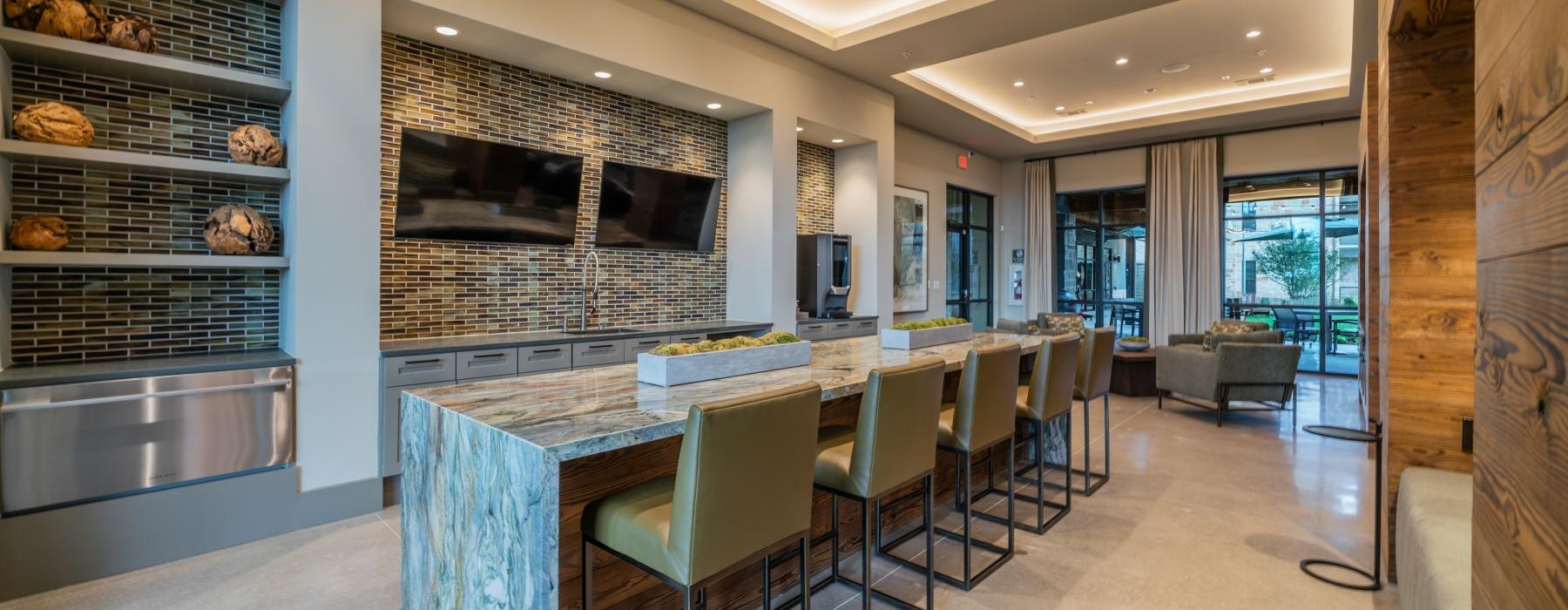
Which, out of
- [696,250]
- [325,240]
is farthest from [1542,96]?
[696,250]

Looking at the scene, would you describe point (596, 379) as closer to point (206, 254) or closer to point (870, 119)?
point (206, 254)

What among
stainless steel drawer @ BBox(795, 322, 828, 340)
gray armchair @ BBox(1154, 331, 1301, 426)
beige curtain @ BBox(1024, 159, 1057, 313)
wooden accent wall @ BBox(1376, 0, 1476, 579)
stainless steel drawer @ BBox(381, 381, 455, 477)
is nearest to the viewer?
wooden accent wall @ BBox(1376, 0, 1476, 579)

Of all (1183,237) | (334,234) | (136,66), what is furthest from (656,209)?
(1183,237)

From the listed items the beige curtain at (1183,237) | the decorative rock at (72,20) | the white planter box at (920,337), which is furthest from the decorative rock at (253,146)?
the beige curtain at (1183,237)

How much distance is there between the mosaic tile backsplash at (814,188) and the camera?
694 cm

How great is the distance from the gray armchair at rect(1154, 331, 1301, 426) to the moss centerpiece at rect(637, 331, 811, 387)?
4.68m

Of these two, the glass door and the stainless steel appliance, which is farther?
the glass door

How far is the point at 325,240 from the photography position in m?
3.44

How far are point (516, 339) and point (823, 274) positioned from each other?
10.2 feet

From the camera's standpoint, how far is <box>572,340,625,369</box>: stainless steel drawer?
14.5ft

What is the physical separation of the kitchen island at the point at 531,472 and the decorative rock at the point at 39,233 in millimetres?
2110

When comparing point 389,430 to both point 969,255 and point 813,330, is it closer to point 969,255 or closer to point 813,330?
point 813,330

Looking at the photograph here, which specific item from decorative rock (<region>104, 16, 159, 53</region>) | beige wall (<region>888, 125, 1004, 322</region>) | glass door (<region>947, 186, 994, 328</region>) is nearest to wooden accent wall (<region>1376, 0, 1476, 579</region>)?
decorative rock (<region>104, 16, 159, 53</region>)

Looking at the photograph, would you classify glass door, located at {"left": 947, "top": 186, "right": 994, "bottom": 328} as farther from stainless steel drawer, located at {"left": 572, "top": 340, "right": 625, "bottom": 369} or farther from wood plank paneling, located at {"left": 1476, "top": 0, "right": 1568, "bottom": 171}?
wood plank paneling, located at {"left": 1476, "top": 0, "right": 1568, "bottom": 171}
